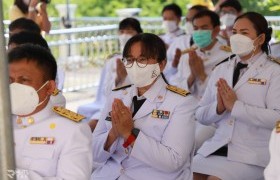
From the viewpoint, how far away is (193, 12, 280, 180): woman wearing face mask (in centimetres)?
383

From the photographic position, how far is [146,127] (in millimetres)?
3346

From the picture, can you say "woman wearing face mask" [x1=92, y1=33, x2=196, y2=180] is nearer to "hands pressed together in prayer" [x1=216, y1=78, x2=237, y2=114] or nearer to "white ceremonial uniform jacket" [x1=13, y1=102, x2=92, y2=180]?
"white ceremonial uniform jacket" [x1=13, y1=102, x2=92, y2=180]

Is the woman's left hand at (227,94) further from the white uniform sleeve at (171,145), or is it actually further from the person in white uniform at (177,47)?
the person in white uniform at (177,47)

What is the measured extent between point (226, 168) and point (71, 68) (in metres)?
6.12

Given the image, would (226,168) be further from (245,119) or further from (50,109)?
(50,109)

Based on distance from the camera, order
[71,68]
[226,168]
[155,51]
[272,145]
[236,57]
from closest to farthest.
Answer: [272,145] → [155,51] → [226,168] → [236,57] → [71,68]

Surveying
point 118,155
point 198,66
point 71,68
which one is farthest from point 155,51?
point 71,68

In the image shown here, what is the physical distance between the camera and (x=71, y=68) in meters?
9.69

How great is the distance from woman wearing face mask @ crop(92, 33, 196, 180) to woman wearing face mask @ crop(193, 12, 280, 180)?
1.81 feet

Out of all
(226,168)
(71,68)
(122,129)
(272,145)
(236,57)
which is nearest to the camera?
(272,145)

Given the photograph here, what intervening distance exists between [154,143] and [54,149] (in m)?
0.65

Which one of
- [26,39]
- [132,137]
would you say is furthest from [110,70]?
[132,137]

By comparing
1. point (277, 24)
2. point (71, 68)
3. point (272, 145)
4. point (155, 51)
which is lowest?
point (71, 68)

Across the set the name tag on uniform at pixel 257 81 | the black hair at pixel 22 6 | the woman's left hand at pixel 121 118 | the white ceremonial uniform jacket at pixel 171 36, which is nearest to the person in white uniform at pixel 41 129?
the woman's left hand at pixel 121 118
